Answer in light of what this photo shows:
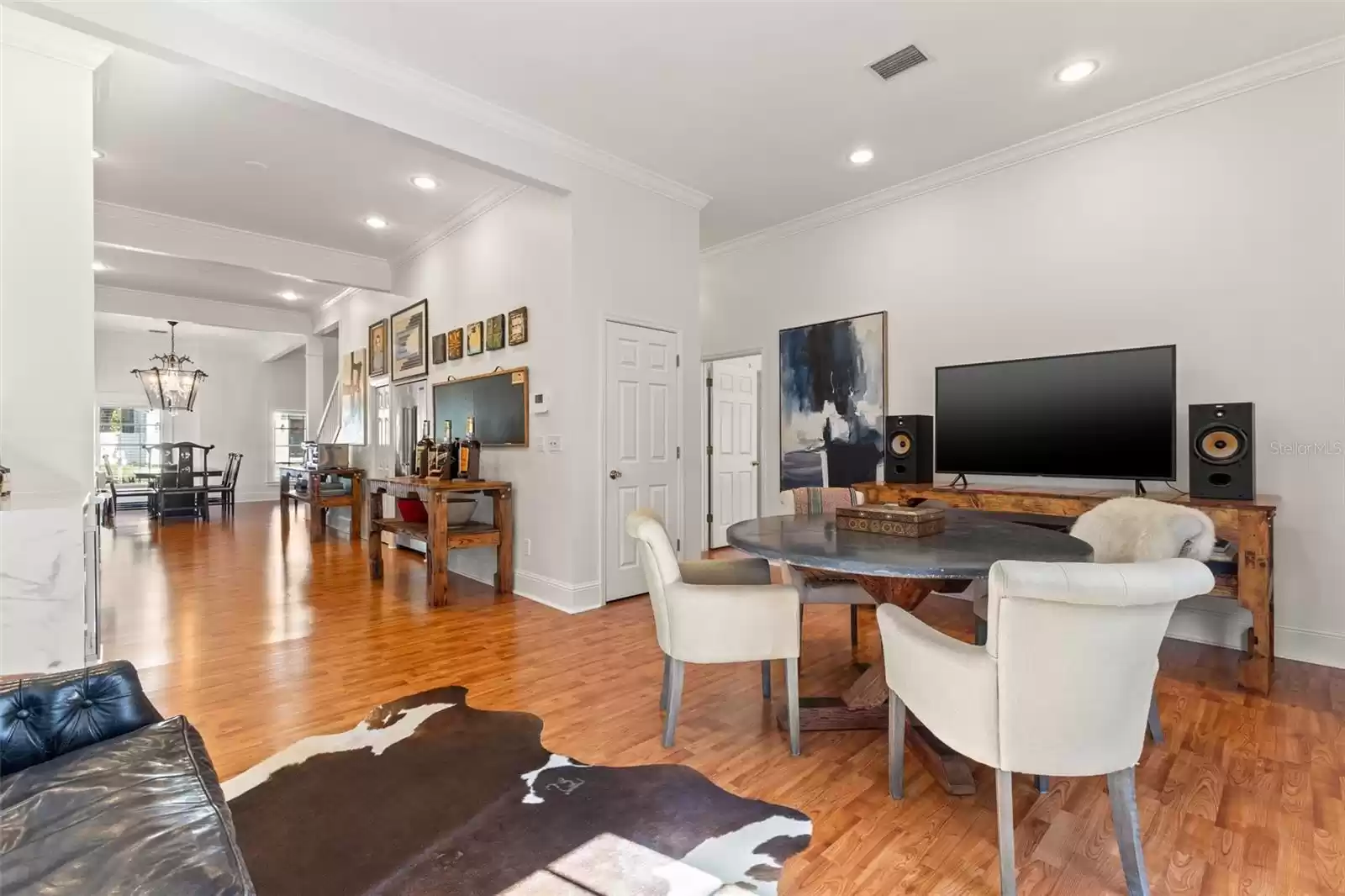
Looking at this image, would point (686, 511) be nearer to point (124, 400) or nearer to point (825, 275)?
point (825, 275)

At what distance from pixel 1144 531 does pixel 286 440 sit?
13958 mm

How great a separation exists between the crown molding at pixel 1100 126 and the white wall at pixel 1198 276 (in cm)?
5

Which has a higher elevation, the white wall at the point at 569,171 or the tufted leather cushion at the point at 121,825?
the white wall at the point at 569,171

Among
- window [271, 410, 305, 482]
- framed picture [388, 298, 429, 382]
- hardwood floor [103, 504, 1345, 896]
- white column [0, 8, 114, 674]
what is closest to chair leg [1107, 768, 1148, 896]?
hardwood floor [103, 504, 1345, 896]

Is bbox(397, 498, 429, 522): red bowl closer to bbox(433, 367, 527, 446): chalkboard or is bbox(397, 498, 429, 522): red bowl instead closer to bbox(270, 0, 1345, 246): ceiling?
bbox(433, 367, 527, 446): chalkboard

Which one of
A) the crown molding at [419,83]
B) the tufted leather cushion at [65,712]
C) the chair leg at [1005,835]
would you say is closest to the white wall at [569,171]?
the crown molding at [419,83]

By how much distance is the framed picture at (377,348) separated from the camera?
22.8 feet

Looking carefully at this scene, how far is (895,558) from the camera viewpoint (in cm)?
189

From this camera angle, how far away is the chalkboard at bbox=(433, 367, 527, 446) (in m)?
4.67

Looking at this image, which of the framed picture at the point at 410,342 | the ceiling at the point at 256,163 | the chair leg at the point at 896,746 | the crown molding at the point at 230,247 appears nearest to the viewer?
the chair leg at the point at 896,746

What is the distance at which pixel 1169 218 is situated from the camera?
3535 mm

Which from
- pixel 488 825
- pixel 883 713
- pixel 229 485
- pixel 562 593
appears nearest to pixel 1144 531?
pixel 883 713

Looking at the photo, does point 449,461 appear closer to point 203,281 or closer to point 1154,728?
point 1154,728

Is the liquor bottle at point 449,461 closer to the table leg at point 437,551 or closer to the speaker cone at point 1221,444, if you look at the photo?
the table leg at point 437,551
